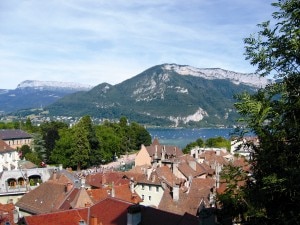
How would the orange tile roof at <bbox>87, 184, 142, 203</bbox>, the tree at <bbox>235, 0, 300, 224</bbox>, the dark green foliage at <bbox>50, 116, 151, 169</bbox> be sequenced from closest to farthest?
the tree at <bbox>235, 0, 300, 224</bbox> → the orange tile roof at <bbox>87, 184, 142, 203</bbox> → the dark green foliage at <bbox>50, 116, 151, 169</bbox>

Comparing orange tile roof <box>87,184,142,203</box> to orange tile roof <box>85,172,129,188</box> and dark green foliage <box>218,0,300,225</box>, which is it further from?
dark green foliage <box>218,0,300,225</box>

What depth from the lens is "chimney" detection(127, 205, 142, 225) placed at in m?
23.2

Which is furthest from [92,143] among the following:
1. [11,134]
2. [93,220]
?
[93,220]

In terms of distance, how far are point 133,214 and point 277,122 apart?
43.9 ft

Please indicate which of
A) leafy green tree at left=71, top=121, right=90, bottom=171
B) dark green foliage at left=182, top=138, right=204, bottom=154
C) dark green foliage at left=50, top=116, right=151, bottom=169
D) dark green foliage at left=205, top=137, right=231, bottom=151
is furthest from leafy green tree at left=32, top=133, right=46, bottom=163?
dark green foliage at left=205, top=137, right=231, bottom=151

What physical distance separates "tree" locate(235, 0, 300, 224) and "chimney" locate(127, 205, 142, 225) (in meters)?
11.6

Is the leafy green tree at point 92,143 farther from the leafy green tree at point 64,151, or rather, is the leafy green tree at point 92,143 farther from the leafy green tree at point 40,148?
the leafy green tree at point 40,148

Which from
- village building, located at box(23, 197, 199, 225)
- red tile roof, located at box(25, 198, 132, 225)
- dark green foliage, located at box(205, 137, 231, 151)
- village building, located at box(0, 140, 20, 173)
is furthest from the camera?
dark green foliage, located at box(205, 137, 231, 151)

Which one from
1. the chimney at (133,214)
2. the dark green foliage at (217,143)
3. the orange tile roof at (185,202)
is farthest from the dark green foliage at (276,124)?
the dark green foliage at (217,143)

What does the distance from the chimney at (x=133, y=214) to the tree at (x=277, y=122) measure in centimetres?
1158

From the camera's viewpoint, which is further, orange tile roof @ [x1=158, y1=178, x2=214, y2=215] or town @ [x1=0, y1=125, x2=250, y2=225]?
orange tile roof @ [x1=158, y1=178, x2=214, y2=215]

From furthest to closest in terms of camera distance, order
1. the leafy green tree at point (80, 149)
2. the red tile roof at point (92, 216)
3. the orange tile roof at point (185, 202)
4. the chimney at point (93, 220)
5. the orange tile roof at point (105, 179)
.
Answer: the leafy green tree at point (80, 149) → the orange tile roof at point (105, 179) → the orange tile roof at point (185, 202) → the chimney at point (93, 220) → the red tile roof at point (92, 216)

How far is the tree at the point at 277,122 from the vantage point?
38.1 feet

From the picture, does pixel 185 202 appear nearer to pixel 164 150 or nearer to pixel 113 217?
pixel 113 217
